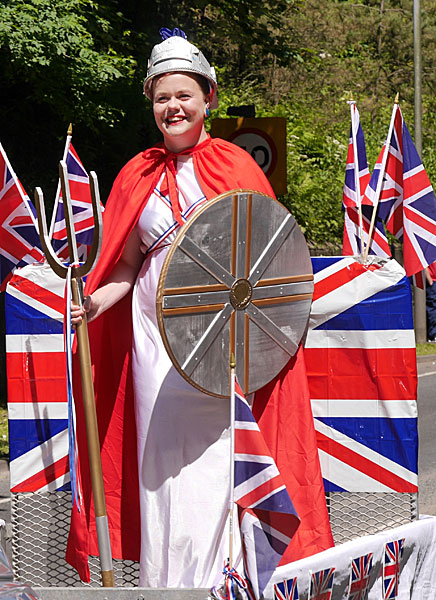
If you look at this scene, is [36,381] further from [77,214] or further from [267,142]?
[267,142]

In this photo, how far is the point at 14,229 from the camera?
470cm

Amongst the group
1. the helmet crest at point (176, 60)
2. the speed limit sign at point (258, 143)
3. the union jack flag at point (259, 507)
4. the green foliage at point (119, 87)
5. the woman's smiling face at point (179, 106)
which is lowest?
the union jack flag at point (259, 507)

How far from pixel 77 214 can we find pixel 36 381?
1344 mm

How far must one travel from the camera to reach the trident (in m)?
3.45

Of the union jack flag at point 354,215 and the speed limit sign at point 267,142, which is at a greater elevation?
the speed limit sign at point 267,142

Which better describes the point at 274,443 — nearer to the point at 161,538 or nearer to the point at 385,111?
the point at 161,538

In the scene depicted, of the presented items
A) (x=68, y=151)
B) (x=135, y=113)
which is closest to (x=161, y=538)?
(x=68, y=151)

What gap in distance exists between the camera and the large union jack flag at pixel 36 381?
4336mm

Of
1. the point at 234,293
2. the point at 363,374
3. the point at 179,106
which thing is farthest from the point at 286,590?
the point at 179,106

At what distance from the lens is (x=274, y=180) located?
8656 mm

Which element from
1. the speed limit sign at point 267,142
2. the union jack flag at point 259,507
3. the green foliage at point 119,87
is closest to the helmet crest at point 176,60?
the union jack flag at point 259,507

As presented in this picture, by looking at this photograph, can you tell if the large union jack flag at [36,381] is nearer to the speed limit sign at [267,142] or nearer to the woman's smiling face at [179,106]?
the woman's smiling face at [179,106]

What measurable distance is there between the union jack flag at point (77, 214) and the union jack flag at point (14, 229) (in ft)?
1.11

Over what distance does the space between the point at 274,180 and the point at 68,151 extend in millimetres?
3533
